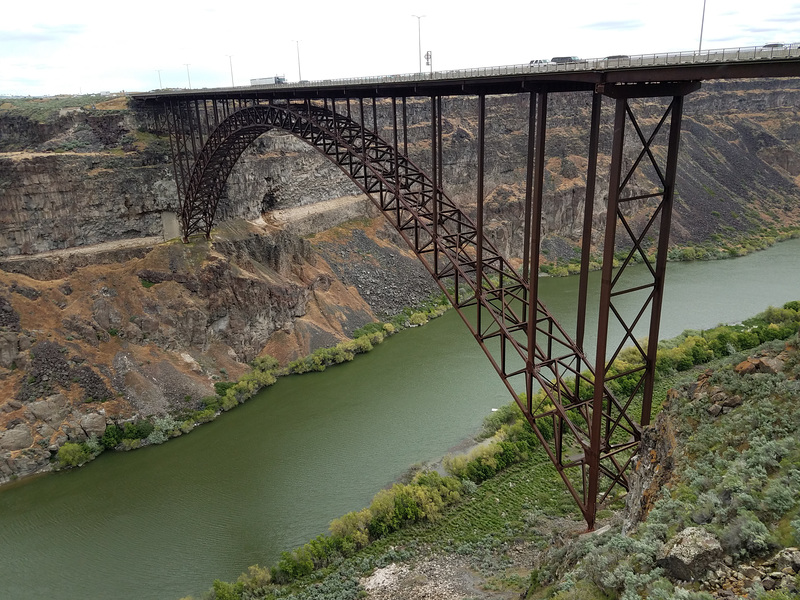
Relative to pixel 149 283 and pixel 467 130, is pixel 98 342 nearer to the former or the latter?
pixel 149 283

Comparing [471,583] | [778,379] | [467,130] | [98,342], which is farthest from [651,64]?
[467,130]

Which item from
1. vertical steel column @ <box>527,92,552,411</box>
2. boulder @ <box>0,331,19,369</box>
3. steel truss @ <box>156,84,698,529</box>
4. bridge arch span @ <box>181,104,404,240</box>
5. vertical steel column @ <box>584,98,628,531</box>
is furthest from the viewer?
boulder @ <box>0,331,19,369</box>

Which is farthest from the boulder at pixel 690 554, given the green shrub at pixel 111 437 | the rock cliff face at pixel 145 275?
the rock cliff face at pixel 145 275

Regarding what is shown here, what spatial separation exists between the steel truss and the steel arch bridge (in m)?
0.05

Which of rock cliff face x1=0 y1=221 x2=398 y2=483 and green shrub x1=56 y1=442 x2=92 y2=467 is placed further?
rock cliff face x1=0 y1=221 x2=398 y2=483

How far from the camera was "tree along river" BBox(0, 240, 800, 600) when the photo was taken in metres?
15.6

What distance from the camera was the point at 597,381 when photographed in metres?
10.2

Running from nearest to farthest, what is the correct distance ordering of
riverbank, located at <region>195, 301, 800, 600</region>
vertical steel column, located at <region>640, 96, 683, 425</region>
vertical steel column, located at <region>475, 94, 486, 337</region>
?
vertical steel column, located at <region>640, 96, 683, 425</region>, vertical steel column, located at <region>475, 94, 486, 337</region>, riverbank, located at <region>195, 301, 800, 600</region>

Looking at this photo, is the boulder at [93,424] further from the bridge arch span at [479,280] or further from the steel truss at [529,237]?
the bridge arch span at [479,280]

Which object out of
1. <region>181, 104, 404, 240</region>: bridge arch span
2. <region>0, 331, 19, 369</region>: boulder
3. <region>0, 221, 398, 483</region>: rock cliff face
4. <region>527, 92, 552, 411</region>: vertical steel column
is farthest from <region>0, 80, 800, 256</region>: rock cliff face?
<region>527, 92, 552, 411</region>: vertical steel column

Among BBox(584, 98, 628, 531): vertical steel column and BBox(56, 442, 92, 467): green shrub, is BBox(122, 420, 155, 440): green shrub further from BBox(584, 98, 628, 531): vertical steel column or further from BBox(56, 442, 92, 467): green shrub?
BBox(584, 98, 628, 531): vertical steel column

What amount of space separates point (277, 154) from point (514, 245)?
1993 cm

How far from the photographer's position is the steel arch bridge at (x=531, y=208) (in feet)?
31.2

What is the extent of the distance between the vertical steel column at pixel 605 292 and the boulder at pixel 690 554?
370cm
